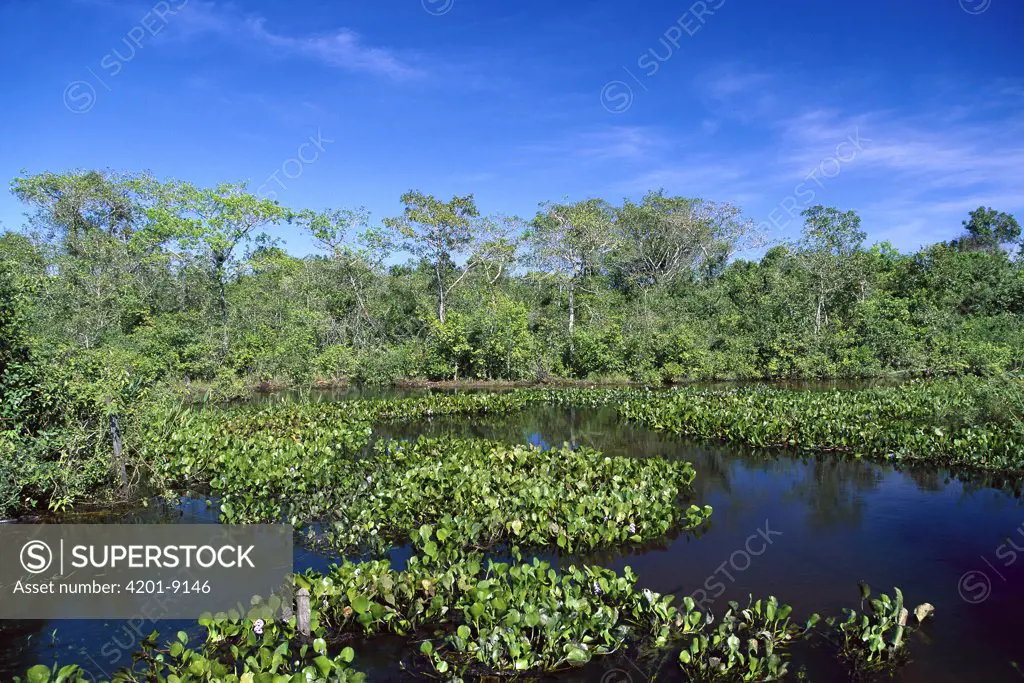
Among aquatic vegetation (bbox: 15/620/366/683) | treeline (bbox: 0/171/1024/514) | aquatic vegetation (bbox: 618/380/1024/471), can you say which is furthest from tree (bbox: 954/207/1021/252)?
aquatic vegetation (bbox: 15/620/366/683)

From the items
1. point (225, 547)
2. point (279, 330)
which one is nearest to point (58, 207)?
point (279, 330)

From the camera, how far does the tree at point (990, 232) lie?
46719 mm

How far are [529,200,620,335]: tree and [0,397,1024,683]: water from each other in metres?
17.0

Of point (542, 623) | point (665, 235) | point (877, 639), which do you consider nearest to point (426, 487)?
point (542, 623)

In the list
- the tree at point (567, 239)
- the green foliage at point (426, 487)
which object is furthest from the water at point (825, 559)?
the tree at point (567, 239)

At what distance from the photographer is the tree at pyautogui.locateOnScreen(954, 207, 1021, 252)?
46719mm

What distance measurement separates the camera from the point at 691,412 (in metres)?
13.5

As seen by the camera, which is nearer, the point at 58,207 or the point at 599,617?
the point at 599,617

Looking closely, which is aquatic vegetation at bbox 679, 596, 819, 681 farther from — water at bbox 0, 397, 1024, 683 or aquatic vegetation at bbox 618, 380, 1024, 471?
aquatic vegetation at bbox 618, 380, 1024, 471

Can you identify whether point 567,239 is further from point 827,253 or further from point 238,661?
point 238,661

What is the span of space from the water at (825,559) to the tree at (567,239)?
17026 millimetres

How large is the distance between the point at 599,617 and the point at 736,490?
5.26 m

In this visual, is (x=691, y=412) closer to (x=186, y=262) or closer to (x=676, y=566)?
(x=676, y=566)

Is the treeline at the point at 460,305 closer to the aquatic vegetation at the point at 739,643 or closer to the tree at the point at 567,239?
the tree at the point at 567,239
